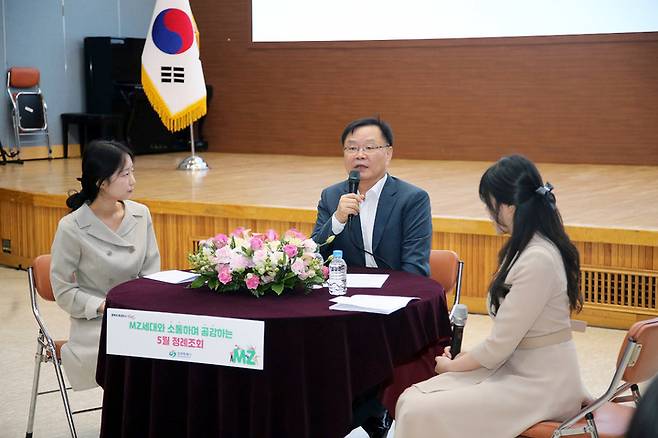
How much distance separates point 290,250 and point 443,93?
7523 millimetres

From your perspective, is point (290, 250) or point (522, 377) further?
point (290, 250)

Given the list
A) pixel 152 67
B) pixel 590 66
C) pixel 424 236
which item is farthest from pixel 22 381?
pixel 590 66

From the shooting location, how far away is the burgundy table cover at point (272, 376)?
2570 mm

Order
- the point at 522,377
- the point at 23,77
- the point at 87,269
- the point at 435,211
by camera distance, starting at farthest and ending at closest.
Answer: the point at 23,77, the point at 435,211, the point at 87,269, the point at 522,377

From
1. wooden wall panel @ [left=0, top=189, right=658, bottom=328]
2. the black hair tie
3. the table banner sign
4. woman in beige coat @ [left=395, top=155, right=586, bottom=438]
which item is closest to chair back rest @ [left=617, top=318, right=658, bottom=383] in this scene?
woman in beige coat @ [left=395, top=155, right=586, bottom=438]

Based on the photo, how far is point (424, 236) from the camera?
3.43 metres

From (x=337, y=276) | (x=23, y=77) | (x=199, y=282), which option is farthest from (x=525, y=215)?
(x=23, y=77)

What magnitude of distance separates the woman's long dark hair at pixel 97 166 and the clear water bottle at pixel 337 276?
0.96m

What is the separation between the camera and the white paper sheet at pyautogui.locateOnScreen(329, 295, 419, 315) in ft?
8.70

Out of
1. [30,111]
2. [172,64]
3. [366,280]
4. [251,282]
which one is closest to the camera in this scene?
[251,282]

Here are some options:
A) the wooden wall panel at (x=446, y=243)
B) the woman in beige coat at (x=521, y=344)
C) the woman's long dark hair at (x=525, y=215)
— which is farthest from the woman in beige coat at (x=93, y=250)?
the wooden wall panel at (x=446, y=243)

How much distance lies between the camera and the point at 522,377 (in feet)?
8.30

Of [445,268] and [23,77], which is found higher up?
[23,77]

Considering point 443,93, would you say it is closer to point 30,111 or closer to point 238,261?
point 30,111
